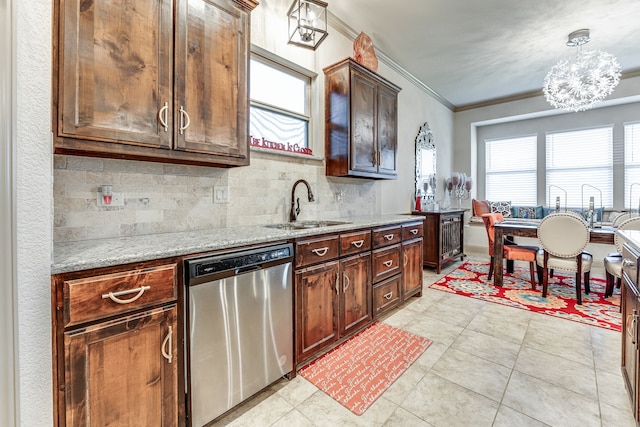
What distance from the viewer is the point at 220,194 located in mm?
2113

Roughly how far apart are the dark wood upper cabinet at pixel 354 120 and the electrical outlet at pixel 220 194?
3.94ft

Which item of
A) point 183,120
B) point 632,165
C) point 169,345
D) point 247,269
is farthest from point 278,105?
point 632,165

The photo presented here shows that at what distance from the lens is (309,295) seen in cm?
191

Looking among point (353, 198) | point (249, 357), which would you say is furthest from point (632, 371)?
point (353, 198)

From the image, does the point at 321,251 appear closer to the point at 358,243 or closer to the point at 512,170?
the point at 358,243

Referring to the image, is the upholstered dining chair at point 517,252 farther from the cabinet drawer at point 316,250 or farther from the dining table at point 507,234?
the cabinet drawer at point 316,250

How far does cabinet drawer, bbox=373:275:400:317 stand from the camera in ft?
8.39

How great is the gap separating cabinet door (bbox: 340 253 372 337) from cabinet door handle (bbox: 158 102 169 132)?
1.46 meters

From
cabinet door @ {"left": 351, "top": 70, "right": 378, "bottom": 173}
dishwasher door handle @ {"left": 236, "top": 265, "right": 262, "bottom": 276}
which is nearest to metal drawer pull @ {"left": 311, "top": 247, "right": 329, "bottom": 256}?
dishwasher door handle @ {"left": 236, "top": 265, "right": 262, "bottom": 276}

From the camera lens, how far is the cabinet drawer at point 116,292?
3.37ft

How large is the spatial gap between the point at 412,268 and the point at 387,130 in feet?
5.37

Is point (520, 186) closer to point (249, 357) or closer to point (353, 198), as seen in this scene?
point (353, 198)

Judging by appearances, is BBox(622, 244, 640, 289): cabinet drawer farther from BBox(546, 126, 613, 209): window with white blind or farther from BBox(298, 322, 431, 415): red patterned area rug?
BBox(546, 126, 613, 209): window with white blind

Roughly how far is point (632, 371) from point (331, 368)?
64.6 inches
